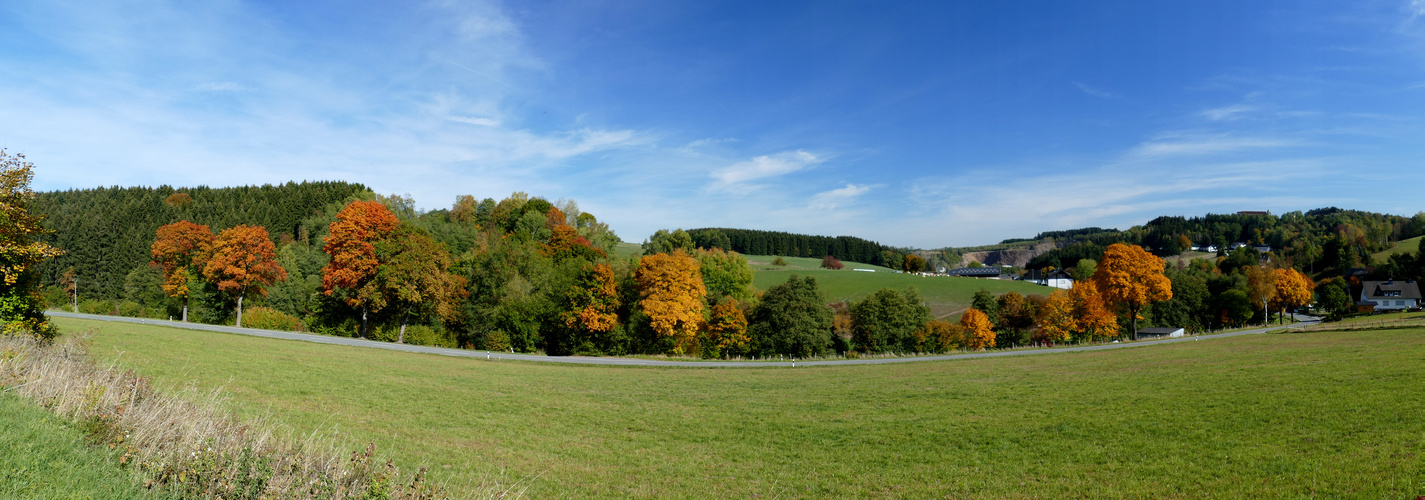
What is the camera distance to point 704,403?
77.2ft

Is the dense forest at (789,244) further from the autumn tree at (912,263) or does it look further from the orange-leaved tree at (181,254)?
the orange-leaved tree at (181,254)

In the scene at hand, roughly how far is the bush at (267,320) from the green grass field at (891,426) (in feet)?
107

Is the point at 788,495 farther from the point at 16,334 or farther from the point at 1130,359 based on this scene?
the point at 1130,359

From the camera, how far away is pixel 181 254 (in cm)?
7512

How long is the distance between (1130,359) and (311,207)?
11867 cm

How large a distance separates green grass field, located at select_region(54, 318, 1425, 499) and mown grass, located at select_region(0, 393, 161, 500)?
16.1ft

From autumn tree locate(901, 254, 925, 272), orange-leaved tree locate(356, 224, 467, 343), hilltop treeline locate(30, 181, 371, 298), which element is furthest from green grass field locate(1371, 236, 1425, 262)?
hilltop treeline locate(30, 181, 371, 298)

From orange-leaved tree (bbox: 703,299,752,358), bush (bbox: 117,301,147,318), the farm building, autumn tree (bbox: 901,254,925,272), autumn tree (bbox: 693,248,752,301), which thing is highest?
autumn tree (bbox: 901,254,925,272)

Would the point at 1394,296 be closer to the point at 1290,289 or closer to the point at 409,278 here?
the point at 1290,289

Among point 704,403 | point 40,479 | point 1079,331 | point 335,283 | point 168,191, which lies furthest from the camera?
point 168,191

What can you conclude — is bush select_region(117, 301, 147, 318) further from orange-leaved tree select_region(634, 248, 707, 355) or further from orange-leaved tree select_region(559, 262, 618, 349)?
orange-leaved tree select_region(634, 248, 707, 355)

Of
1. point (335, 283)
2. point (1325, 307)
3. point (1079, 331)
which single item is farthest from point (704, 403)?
point (1325, 307)

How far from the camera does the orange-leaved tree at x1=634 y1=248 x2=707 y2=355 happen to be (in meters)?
54.2

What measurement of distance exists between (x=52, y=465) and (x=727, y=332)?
55227 mm
